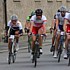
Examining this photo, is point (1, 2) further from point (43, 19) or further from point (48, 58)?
point (43, 19)

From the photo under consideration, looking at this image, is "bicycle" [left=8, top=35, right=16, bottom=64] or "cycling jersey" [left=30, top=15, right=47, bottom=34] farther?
"bicycle" [left=8, top=35, right=16, bottom=64]

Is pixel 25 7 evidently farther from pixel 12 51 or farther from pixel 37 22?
pixel 37 22

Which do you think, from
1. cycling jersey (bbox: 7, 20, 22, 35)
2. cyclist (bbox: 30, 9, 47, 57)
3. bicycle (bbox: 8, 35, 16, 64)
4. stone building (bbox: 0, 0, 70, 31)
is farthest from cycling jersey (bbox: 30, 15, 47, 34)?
stone building (bbox: 0, 0, 70, 31)

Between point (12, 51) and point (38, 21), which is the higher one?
point (38, 21)

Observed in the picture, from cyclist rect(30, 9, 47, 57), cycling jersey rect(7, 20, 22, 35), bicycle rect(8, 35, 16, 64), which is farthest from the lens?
cycling jersey rect(7, 20, 22, 35)

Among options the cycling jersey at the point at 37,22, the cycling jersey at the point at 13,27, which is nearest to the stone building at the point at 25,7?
the cycling jersey at the point at 13,27

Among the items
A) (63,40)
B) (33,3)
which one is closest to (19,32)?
(63,40)

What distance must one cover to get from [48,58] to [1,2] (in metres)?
15.9

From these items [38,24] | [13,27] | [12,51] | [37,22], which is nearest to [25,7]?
[13,27]

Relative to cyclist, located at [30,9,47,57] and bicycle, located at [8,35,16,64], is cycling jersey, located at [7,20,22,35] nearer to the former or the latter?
bicycle, located at [8,35,16,64]

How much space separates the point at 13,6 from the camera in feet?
116

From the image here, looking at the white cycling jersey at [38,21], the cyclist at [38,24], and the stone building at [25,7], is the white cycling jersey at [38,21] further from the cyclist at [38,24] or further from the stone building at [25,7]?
A: the stone building at [25,7]

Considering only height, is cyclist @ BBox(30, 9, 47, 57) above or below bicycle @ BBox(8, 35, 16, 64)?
above

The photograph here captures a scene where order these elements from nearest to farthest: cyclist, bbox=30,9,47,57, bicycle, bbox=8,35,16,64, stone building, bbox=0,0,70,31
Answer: cyclist, bbox=30,9,47,57 → bicycle, bbox=8,35,16,64 → stone building, bbox=0,0,70,31
